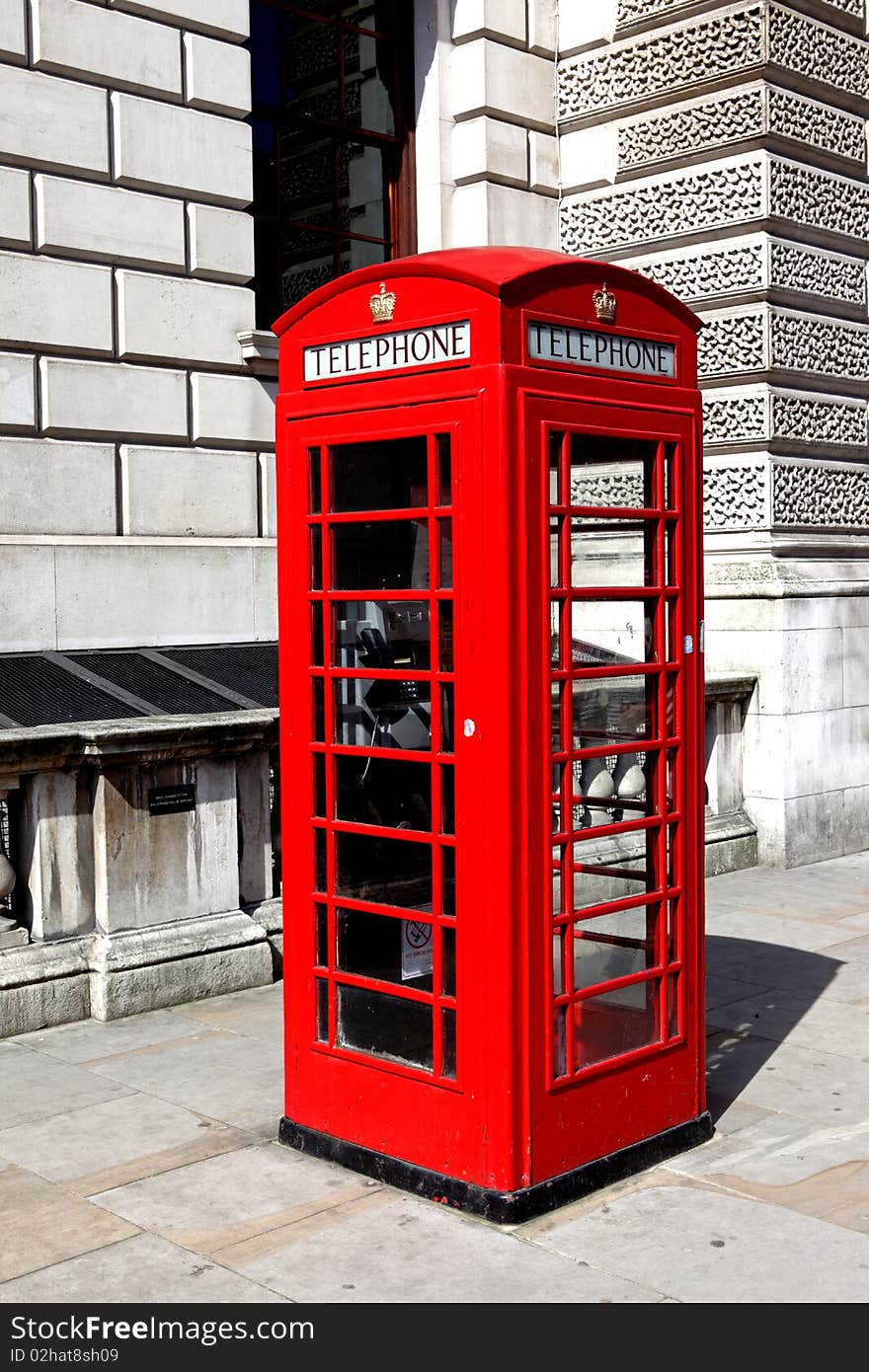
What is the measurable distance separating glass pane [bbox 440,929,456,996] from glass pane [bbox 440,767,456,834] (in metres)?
0.30

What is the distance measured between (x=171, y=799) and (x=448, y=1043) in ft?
8.24

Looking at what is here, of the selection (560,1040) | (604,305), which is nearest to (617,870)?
(560,1040)

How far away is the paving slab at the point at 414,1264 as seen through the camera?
3730mm

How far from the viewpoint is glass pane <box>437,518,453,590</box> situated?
13.9 ft

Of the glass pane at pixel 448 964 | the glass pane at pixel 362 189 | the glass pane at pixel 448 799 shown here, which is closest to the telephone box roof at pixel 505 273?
the glass pane at pixel 448 799

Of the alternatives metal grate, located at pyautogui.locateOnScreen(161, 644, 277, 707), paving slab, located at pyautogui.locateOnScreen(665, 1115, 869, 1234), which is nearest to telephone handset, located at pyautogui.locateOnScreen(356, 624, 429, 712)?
paving slab, located at pyautogui.locateOnScreen(665, 1115, 869, 1234)

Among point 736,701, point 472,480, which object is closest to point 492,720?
point 472,480

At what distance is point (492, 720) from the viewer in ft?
13.6

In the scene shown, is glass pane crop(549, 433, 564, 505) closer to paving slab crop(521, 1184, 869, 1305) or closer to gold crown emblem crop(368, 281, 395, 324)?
gold crown emblem crop(368, 281, 395, 324)

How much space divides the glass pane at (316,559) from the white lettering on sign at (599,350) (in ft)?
2.82

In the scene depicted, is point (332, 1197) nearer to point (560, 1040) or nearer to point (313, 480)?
point (560, 1040)

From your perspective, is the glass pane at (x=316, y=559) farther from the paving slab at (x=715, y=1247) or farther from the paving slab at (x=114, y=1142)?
the paving slab at (x=715, y=1247)

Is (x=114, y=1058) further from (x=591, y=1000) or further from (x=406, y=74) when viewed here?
(x=406, y=74)

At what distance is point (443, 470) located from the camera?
13.8 ft
